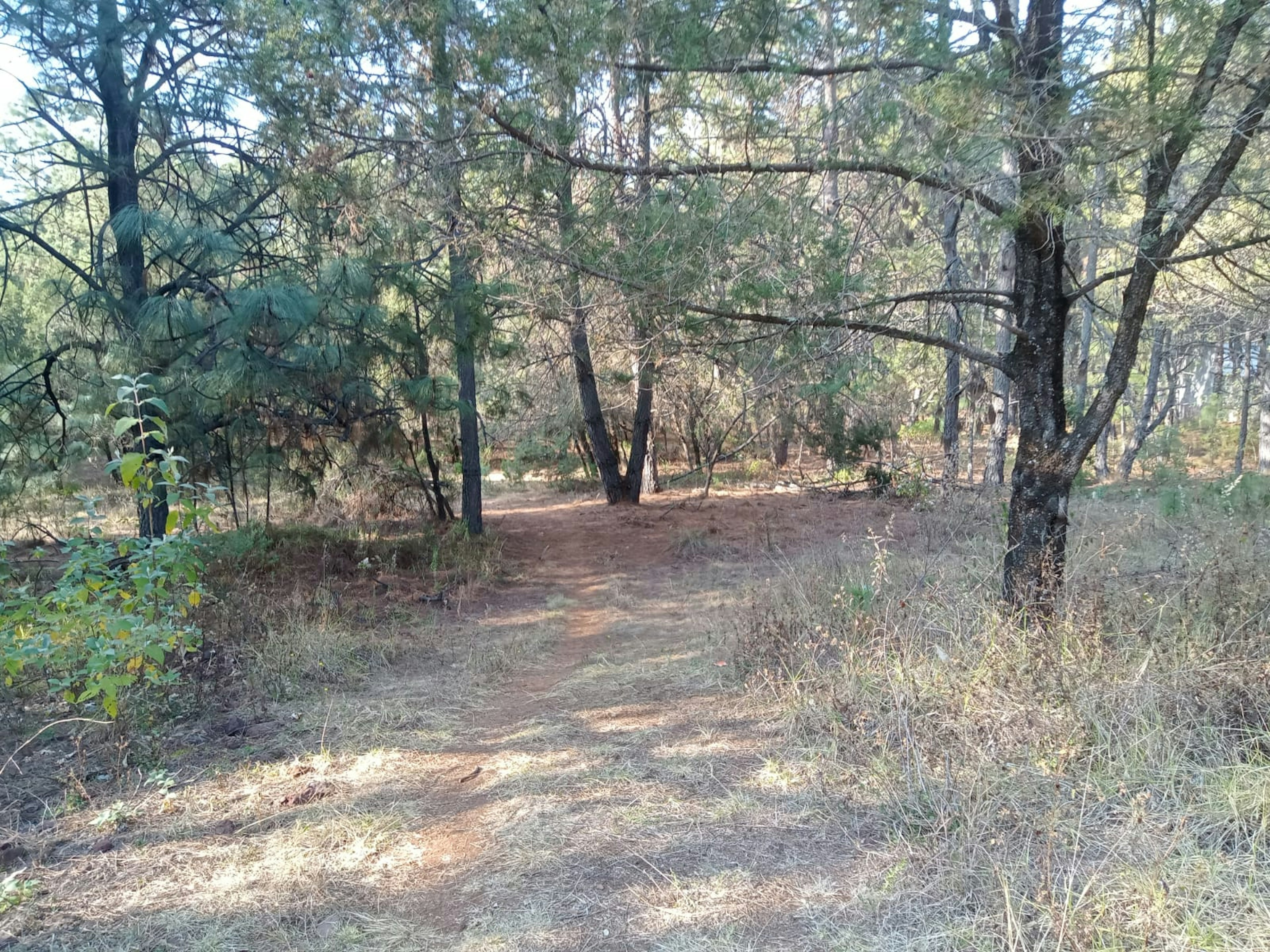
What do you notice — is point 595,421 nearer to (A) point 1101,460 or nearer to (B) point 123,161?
(B) point 123,161

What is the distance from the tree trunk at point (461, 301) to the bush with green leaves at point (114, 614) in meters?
2.28

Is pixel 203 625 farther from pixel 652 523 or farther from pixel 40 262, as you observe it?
pixel 40 262

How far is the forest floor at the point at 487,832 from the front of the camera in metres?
2.86

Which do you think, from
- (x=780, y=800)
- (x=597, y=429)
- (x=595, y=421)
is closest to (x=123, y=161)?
(x=780, y=800)

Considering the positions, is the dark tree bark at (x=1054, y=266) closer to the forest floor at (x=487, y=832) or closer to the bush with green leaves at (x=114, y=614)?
the forest floor at (x=487, y=832)

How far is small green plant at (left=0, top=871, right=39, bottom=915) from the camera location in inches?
117

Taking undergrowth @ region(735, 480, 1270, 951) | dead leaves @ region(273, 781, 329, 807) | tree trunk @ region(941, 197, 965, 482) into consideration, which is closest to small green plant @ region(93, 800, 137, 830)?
dead leaves @ region(273, 781, 329, 807)

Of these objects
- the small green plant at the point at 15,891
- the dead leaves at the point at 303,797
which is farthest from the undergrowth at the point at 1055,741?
the small green plant at the point at 15,891

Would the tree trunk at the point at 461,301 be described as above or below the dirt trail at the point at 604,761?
above

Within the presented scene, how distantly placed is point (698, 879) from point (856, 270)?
12.9ft

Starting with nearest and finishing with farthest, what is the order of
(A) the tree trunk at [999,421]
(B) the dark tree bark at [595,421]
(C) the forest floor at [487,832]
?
(C) the forest floor at [487,832] < (A) the tree trunk at [999,421] < (B) the dark tree bark at [595,421]

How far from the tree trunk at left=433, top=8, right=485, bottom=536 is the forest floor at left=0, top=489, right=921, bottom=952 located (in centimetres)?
306

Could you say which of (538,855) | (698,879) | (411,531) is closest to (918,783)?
(698,879)

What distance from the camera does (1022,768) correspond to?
3314 mm
